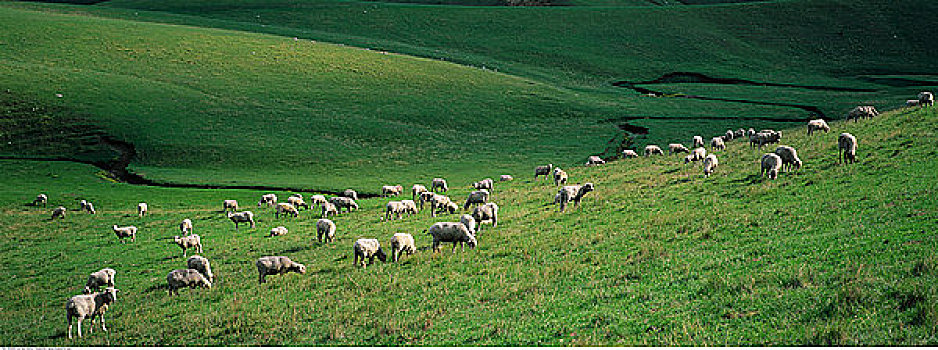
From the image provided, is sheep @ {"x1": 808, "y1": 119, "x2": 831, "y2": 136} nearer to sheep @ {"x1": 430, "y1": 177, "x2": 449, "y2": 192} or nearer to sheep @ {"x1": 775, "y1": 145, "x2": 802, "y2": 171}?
sheep @ {"x1": 775, "y1": 145, "x2": 802, "y2": 171}

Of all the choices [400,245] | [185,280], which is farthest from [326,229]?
[185,280]

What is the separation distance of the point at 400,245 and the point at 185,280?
299 inches

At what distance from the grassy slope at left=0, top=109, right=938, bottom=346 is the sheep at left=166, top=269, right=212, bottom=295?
484 millimetres

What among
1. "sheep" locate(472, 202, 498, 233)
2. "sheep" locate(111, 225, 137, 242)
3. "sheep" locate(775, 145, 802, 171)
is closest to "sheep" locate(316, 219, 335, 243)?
"sheep" locate(472, 202, 498, 233)

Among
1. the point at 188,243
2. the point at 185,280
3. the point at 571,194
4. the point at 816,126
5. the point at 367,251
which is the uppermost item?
the point at 816,126

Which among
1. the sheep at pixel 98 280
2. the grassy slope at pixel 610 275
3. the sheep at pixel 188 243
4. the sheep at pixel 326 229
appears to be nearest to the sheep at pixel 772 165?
the grassy slope at pixel 610 275

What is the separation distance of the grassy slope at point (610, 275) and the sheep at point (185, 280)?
1.59ft

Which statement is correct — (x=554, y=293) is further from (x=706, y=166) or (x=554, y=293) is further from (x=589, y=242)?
(x=706, y=166)

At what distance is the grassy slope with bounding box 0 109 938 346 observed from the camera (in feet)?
38.5

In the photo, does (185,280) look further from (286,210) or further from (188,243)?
(286,210)

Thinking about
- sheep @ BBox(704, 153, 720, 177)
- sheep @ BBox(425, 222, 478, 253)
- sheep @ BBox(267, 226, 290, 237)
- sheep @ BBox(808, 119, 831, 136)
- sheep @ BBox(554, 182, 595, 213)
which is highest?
sheep @ BBox(808, 119, 831, 136)

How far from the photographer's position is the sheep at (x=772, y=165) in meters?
25.8

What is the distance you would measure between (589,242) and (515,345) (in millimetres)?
8887

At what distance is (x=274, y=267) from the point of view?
21016 millimetres
